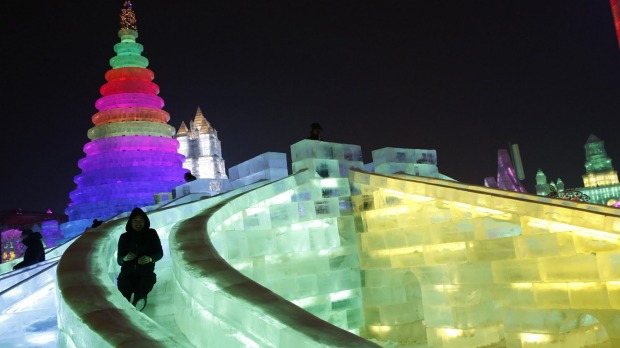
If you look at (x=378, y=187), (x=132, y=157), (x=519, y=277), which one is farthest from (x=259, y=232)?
(x=132, y=157)

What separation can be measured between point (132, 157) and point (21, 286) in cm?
2060

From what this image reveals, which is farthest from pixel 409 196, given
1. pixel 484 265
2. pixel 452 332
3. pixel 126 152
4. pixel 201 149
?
pixel 201 149

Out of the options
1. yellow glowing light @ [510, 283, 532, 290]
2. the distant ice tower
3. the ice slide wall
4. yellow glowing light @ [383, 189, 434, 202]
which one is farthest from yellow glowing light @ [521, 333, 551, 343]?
the distant ice tower

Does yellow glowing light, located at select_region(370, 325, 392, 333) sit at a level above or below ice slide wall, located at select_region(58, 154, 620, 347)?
below

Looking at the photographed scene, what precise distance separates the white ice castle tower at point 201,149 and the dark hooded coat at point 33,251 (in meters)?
38.0

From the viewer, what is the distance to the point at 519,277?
734 centimetres

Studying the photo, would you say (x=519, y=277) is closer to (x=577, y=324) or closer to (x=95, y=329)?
(x=577, y=324)

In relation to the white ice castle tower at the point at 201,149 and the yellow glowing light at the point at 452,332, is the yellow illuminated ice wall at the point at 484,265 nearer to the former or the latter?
the yellow glowing light at the point at 452,332

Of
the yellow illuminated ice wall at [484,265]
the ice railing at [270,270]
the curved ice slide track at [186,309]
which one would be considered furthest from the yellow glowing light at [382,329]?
the curved ice slide track at [186,309]

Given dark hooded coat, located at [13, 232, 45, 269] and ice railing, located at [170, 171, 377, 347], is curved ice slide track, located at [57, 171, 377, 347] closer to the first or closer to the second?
ice railing, located at [170, 171, 377, 347]

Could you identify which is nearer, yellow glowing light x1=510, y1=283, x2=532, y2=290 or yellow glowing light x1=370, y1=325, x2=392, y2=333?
yellow glowing light x1=510, y1=283, x2=532, y2=290

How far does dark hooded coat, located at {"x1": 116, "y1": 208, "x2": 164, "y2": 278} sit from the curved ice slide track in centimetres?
21

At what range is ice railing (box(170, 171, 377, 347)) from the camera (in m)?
3.34

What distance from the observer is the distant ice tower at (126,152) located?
25172 millimetres
